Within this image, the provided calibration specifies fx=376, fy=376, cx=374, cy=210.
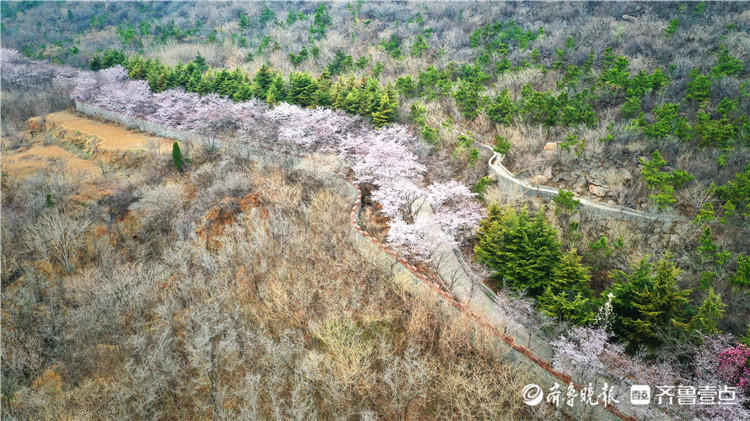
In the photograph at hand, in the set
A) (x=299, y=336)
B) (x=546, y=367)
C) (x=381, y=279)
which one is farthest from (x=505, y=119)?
(x=299, y=336)

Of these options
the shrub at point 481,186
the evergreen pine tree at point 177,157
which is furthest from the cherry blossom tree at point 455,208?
the evergreen pine tree at point 177,157

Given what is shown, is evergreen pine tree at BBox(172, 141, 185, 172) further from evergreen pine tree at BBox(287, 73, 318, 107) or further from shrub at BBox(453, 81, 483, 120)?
shrub at BBox(453, 81, 483, 120)

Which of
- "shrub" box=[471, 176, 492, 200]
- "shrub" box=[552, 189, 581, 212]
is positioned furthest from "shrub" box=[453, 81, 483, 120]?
"shrub" box=[552, 189, 581, 212]

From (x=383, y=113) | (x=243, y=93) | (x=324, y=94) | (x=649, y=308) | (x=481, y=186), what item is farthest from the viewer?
(x=243, y=93)

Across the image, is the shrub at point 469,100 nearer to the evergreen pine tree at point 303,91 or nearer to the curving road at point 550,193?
the curving road at point 550,193

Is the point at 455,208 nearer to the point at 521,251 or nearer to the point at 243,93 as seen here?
the point at 521,251

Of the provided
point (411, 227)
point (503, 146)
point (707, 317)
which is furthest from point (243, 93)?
point (707, 317)

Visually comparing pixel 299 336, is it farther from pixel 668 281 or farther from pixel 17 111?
pixel 17 111

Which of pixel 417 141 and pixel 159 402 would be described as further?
pixel 417 141
